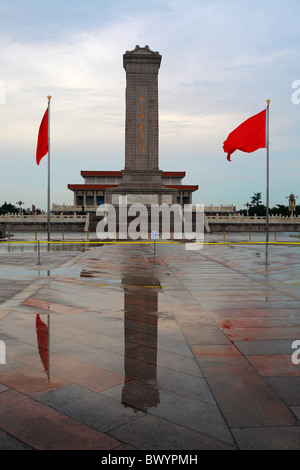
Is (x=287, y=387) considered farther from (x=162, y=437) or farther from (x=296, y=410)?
(x=162, y=437)

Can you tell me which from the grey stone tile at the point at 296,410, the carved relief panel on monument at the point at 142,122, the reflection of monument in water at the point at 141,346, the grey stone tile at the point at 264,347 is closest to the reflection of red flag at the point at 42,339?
the reflection of monument in water at the point at 141,346

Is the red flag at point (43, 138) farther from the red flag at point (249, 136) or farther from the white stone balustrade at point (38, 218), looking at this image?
the white stone balustrade at point (38, 218)

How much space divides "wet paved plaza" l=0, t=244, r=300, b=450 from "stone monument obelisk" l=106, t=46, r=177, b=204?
3865 cm

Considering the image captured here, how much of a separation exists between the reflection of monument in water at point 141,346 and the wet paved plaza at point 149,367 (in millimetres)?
18

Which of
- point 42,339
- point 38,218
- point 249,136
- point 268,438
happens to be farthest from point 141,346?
point 38,218

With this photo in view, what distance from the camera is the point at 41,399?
14.8 feet

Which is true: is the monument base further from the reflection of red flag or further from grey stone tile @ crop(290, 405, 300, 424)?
grey stone tile @ crop(290, 405, 300, 424)

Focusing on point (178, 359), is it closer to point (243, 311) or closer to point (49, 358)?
point (49, 358)

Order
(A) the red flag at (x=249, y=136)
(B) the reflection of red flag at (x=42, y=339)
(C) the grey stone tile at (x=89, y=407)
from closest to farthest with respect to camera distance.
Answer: (C) the grey stone tile at (x=89, y=407)
(B) the reflection of red flag at (x=42, y=339)
(A) the red flag at (x=249, y=136)

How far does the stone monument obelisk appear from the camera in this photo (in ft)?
163

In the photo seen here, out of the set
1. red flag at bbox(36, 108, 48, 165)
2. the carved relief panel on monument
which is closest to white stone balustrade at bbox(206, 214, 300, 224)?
the carved relief panel on monument

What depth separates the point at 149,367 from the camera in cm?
550

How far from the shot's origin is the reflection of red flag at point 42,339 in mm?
5824

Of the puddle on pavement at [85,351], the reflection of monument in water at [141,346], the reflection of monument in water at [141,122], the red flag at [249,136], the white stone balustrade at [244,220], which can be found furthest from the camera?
the white stone balustrade at [244,220]
